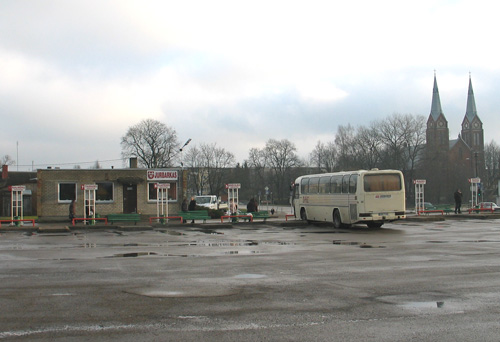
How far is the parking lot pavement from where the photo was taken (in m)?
6.81

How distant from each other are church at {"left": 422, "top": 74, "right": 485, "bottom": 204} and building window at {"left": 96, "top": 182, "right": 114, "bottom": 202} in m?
46.5

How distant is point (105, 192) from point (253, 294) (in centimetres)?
3475

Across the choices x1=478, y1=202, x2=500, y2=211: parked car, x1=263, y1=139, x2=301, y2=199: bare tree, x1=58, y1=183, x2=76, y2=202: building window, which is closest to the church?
x1=478, y1=202, x2=500, y2=211: parked car

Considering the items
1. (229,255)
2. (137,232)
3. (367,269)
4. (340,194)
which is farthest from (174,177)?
(367,269)

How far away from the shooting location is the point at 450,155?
113250 mm

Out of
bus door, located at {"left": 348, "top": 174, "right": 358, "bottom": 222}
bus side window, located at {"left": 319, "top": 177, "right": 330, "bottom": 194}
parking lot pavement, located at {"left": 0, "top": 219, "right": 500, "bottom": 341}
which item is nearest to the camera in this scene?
parking lot pavement, located at {"left": 0, "top": 219, "right": 500, "bottom": 341}

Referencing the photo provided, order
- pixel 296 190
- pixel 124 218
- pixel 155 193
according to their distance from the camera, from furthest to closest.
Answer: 1. pixel 155 193
2. pixel 296 190
3. pixel 124 218

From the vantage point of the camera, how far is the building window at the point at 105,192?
41922mm

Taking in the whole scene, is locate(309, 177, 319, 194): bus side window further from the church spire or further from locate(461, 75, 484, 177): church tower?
the church spire

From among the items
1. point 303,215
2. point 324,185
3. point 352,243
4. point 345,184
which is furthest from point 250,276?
point 303,215

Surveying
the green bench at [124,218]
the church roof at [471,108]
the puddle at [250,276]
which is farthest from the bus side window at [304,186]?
the church roof at [471,108]

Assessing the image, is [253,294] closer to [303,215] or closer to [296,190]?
[303,215]

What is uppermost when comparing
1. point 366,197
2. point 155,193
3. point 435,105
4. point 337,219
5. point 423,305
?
point 435,105

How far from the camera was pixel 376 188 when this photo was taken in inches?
1032
